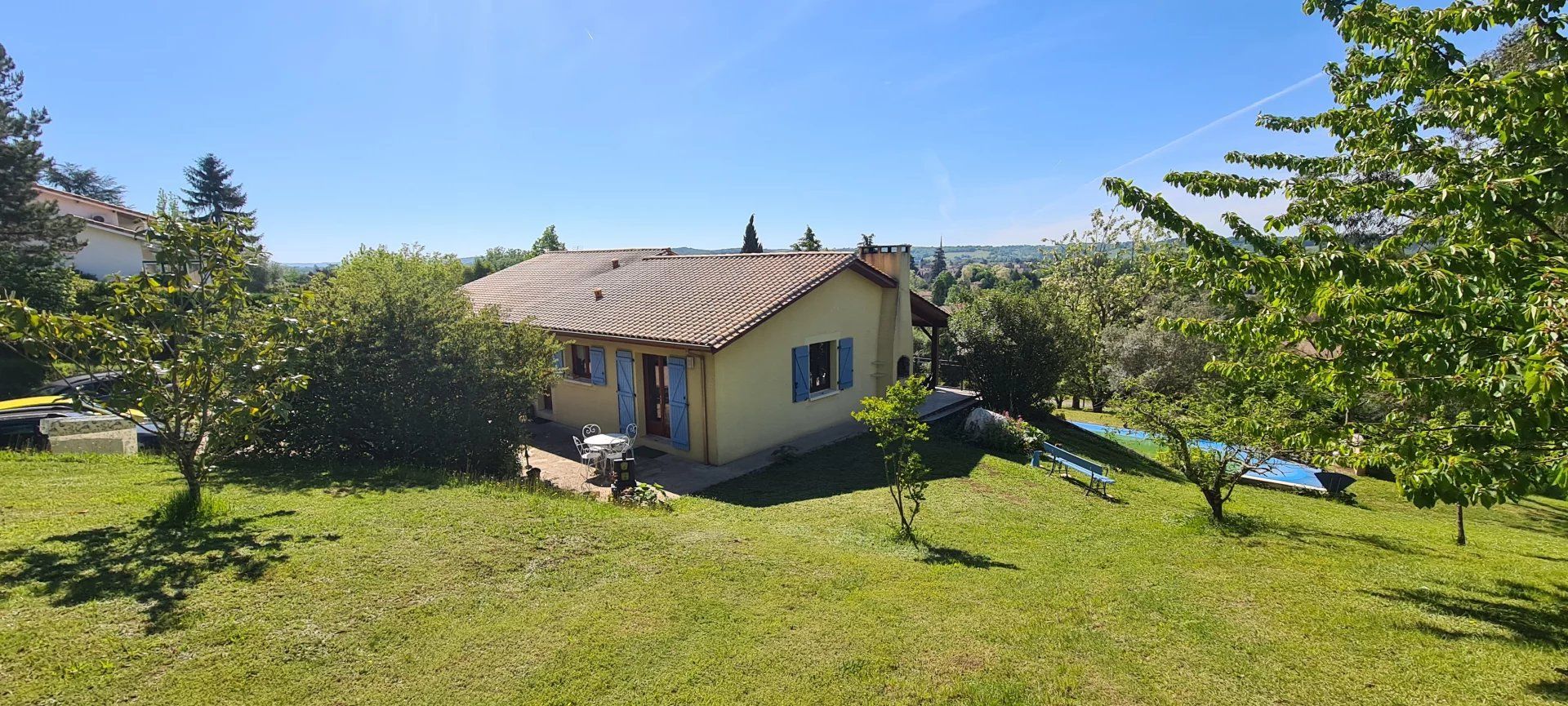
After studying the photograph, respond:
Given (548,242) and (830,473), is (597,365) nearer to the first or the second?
(830,473)

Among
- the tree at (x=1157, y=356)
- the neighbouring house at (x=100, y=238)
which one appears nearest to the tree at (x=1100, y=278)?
the tree at (x=1157, y=356)

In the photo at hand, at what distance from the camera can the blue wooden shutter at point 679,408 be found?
12711 mm

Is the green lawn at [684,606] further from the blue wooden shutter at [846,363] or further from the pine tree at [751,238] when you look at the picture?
the pine tree at [751,238]

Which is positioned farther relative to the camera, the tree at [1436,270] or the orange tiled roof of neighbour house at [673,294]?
the orange tiled roof of neighbour house at [673,294]

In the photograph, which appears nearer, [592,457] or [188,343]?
[188,343]

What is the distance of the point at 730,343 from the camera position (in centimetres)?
1198

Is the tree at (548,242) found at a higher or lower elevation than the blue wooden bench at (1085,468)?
higher

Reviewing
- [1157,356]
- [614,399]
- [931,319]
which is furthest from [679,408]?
[1157,356]

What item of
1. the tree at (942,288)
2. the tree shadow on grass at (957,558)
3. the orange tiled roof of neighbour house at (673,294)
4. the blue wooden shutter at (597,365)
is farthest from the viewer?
the tree at (942,288)

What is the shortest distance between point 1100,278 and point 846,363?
2119 centimetres

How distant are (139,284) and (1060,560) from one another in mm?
10062

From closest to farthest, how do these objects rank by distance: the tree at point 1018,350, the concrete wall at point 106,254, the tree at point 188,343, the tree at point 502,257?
1. the tree at point 188,343
2. the tree at point 1018,350
3. the concrete wall at point 106,254
4. the tree at point 502,257

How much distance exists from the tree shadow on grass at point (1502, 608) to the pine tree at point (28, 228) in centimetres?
3072

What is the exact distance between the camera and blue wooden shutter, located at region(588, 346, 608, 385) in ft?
47.5
